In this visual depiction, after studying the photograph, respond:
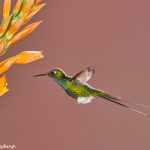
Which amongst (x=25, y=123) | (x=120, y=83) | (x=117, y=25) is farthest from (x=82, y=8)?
(x=25, y=123)

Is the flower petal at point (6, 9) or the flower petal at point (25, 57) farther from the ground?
the flower petal at point (6, 9)

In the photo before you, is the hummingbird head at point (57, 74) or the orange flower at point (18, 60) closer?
the orange flower at point (18, 60)

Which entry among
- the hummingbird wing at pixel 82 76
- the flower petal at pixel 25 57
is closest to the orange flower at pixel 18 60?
the flower petal at pixel 25 57

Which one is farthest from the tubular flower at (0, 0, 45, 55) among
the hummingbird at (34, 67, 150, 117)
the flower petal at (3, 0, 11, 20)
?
the hummingbird at (34, 67, 150, 117)

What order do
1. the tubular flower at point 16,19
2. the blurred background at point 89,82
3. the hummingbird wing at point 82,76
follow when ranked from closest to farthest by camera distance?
1. the tubular flower at point 16,19
2. the hummingbird wing at point 82,76
3. the blurred background at point 89,82

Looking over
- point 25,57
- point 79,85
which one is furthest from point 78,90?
point 25,57

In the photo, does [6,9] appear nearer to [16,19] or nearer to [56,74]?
[16,19]

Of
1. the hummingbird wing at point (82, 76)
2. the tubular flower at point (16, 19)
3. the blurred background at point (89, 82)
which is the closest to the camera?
the tubular flower at point (16, 19)

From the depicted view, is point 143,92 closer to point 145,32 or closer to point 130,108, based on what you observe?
point 130,108

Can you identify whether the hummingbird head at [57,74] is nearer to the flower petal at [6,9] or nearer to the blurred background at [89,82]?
the blurred background at [89,82]

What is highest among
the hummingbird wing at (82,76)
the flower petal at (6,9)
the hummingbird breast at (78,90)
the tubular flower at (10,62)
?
the flower petal at (6,9)
